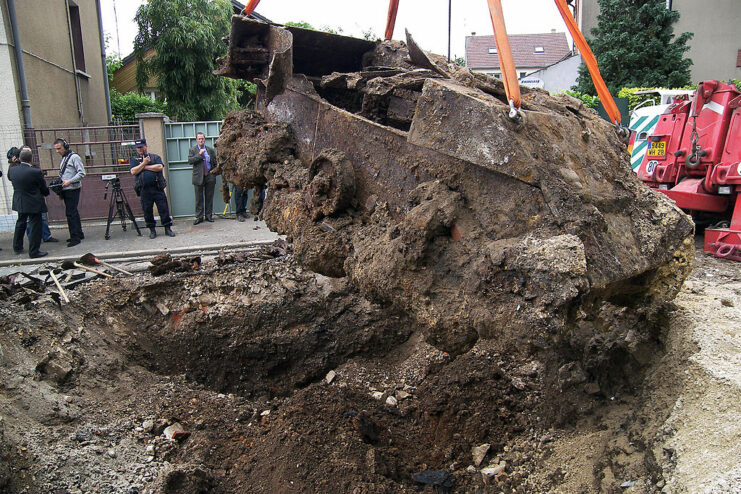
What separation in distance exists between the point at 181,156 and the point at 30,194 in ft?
11.1

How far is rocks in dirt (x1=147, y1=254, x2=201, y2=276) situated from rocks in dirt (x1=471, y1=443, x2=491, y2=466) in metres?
3.30

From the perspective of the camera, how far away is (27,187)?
809 centimetres

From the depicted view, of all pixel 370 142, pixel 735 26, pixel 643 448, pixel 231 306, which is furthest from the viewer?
pixel 735 26

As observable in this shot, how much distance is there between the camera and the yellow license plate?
809 centimetres

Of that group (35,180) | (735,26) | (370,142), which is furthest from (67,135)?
(735,26)

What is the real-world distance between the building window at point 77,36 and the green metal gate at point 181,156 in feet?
18.4

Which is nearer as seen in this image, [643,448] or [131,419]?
[643,448]

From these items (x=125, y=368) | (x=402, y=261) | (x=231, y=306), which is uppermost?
(x=402, y=261)

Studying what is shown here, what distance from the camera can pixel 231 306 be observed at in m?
4.61

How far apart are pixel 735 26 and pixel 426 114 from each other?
79.2 feet

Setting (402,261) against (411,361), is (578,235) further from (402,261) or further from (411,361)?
(411,361)

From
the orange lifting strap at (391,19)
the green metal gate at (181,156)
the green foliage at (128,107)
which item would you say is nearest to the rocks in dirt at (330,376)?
the orange lifting strap at (391,19)

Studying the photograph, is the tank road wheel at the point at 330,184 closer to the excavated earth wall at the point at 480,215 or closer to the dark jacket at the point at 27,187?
the excavated earth wall at the point at 480,215

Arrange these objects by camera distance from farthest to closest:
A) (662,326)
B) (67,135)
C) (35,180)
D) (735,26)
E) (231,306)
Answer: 1. (735,26)
2. (67,135)
3. (35,180)
4. (231,306)
5. (662,326)
